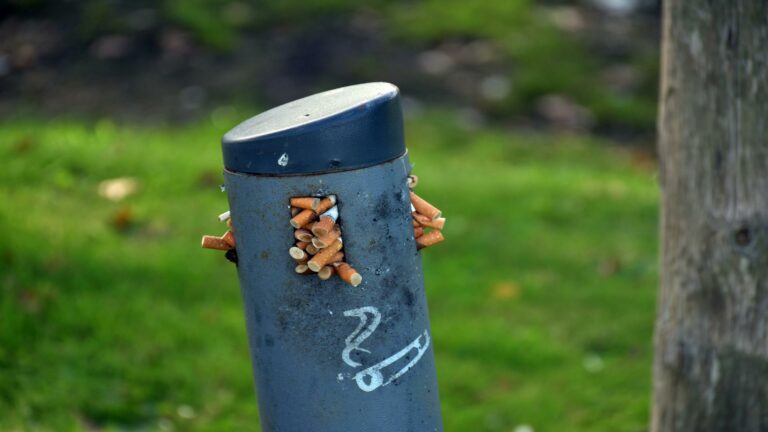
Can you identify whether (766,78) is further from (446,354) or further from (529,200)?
(529,200)

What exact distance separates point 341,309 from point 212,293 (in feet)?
7.65

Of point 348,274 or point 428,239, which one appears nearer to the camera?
point 348,274

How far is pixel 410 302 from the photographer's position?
2.21m

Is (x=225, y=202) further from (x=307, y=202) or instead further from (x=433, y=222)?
(x=307, y=202)

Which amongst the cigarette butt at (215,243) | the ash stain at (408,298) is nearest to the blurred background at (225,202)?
the cigarette butt at (215,243)

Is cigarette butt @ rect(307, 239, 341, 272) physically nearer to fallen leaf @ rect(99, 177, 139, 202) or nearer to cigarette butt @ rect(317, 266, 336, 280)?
cigarette butt @ rect(317, 266, 336, 280)

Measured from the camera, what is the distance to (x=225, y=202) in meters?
5.20

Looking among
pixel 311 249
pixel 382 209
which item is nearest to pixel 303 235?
pixel 311 249

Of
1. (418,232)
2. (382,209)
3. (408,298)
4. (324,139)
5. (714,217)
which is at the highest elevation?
(324,139)

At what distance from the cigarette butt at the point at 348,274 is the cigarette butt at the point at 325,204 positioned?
0.41 feet

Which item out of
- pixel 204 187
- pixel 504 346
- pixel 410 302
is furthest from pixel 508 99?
pixel 410 302

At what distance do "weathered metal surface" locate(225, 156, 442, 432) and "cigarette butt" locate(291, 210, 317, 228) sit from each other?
31 millimetres

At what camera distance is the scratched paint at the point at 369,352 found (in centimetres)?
215

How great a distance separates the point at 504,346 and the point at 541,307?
19.0 inches
